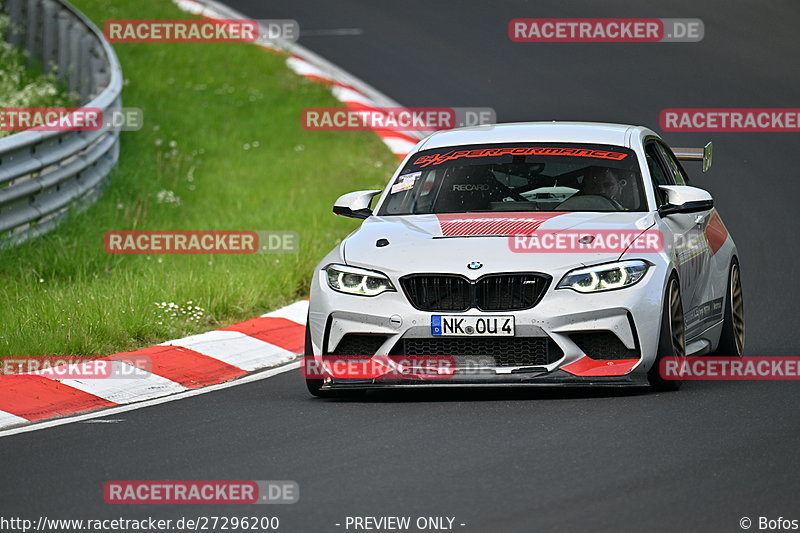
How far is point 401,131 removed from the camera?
750 inches

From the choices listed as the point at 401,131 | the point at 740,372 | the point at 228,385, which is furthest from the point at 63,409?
the point at 401,131

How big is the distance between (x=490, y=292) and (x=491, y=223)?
0.70m

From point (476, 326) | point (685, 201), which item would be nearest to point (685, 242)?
point (685, 201)

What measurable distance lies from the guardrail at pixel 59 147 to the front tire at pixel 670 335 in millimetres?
5969

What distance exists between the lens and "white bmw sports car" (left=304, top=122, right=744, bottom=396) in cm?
820

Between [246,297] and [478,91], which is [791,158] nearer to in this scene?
[478,91]

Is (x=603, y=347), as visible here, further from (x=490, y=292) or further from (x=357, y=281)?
(x=357, y=281)

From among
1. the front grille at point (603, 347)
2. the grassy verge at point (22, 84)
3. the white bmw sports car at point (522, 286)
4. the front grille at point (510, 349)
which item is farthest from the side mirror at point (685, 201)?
the grassy verge at point (22, 84)

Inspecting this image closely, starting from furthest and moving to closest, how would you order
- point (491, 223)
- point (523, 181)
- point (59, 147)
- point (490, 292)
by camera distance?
point (59, 147)
point (523, 181)
point (491, 223)
point (490, 292)

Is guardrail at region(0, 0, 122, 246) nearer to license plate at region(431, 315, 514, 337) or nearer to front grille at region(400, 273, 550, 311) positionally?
front grille at region(400, 273, 550, 311)

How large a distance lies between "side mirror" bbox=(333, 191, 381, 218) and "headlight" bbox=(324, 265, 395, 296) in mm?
899

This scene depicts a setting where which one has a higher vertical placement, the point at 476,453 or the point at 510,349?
the point at 510,349

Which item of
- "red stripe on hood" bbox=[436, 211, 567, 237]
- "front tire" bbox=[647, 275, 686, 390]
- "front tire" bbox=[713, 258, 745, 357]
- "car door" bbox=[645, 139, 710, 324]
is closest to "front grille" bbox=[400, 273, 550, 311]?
"red stripe on hood" bbox=[436, 211, 567, 237]

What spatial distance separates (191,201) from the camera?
1596 centimetres
